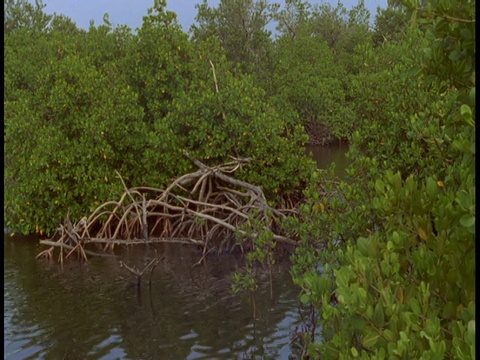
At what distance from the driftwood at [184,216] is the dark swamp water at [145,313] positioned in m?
0.54

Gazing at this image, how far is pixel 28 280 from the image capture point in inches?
576

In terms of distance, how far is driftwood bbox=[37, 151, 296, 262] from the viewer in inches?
620

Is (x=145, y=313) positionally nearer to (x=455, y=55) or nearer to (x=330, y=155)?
(x=455, y=55)

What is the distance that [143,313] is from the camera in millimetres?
12617

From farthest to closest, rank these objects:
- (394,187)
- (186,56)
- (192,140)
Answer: (186,56) < (192,140) < (394,187)

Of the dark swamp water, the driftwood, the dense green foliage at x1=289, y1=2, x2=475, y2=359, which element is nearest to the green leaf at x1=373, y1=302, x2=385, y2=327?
the dense green foliage at x1=289, y1=2, x2=475, y2=359

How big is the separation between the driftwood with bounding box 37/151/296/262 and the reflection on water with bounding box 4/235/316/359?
22.2 inches

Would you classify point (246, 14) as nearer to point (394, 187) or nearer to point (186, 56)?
point (186, 56)

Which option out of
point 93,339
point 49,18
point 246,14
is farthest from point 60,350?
point 49,18

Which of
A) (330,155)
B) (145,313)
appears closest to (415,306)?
(145,313)

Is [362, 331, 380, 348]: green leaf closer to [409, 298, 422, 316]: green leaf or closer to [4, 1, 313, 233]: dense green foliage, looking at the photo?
[409, 298, 422, 316]: green leaf

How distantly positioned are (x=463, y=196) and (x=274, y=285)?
35.4 feet

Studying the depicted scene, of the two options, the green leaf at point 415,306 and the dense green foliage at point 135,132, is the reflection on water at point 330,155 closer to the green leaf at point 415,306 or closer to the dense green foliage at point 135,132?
the dense green foliage at point 135,132

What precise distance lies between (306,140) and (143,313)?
22.9 feet
